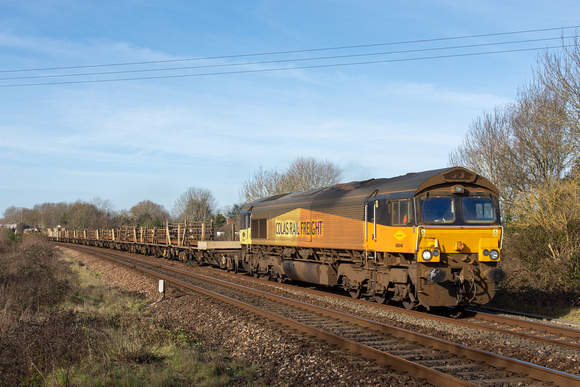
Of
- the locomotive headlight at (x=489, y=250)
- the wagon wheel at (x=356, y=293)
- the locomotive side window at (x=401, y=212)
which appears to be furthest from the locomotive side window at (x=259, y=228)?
the locomotive headlight at (x=489, y=250)

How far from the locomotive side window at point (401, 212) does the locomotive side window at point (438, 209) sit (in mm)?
388

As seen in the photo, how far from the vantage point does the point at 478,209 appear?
1194 cm

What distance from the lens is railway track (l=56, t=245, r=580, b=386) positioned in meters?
6.57

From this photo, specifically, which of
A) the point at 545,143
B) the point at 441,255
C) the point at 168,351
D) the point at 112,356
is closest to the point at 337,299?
the point at 441,255

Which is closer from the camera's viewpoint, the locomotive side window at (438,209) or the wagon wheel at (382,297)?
Result: the locomotive side window at (438,209)

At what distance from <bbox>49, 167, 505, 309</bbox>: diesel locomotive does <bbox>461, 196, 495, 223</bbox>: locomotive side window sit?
25 mm

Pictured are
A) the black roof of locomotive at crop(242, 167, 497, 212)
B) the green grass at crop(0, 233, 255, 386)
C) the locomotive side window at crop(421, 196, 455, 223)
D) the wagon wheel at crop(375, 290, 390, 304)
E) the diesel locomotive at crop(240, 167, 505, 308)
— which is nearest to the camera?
the green grass at crop(0, 233, 255, 386)

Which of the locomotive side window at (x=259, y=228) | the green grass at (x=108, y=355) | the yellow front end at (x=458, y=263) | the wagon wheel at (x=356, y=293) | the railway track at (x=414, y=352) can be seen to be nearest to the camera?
the railway track at (x=414, y=352)

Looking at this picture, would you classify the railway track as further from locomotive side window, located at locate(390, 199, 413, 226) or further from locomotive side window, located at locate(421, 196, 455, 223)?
locomotive side window, located at locate(421, 196, 455, 223)

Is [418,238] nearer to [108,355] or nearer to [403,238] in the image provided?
[403,238]

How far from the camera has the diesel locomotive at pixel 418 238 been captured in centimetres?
1147

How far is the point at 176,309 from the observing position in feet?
43.9

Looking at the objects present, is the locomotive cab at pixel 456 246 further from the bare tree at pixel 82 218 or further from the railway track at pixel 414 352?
the bare tree at pixel 82 218

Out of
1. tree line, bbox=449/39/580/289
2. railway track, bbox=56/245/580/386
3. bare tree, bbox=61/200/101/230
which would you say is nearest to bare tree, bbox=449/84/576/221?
tree line, bbox=449/39/580/289
